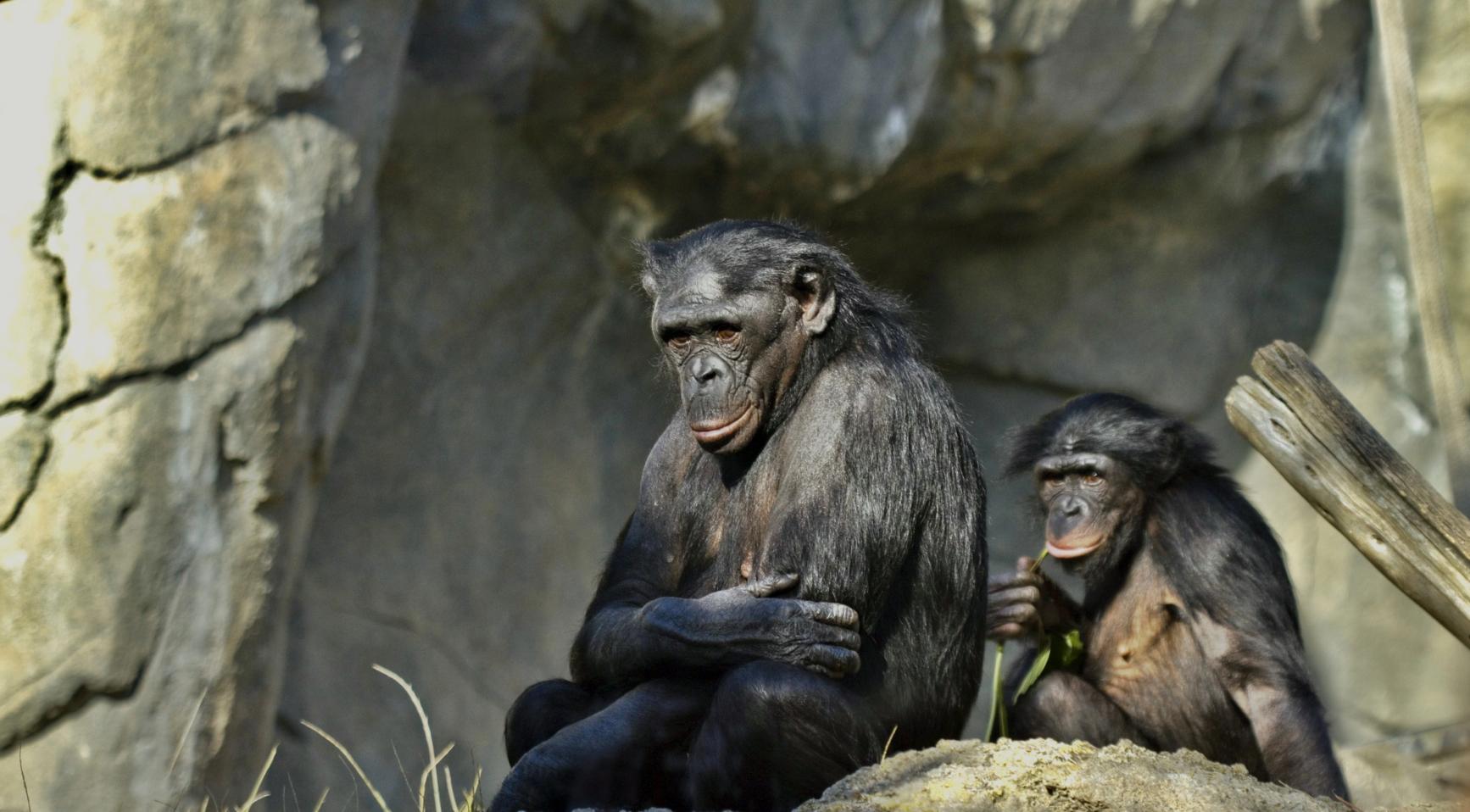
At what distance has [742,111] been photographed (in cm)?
916

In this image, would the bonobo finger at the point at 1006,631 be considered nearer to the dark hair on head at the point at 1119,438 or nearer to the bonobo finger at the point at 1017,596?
the bonobo finger at the point at 1017,596

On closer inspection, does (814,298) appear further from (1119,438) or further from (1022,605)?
(1119,438)

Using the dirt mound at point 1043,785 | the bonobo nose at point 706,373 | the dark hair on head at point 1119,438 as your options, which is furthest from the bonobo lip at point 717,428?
the dark hair on head at point 1119,438

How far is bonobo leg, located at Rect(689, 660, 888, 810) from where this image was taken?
4.04 metres

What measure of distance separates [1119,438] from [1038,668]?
916mm

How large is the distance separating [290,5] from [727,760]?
4.23m

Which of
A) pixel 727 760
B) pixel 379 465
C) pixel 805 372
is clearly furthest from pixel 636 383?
pixel 727 760

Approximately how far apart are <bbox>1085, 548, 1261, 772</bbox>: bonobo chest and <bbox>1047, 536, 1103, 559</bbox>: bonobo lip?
8.2 inches

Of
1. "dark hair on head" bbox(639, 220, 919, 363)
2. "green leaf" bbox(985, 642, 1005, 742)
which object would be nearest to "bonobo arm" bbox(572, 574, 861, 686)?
"dark hair on head" bbox(639, 220, 919, 363)

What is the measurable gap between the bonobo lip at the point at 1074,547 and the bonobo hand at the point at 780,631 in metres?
1.89

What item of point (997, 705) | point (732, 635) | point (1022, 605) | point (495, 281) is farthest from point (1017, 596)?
point (495, 281)

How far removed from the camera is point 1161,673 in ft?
18.9

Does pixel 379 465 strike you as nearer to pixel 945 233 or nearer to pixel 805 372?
pixel 945 233

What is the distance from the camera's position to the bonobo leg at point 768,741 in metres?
4.04
